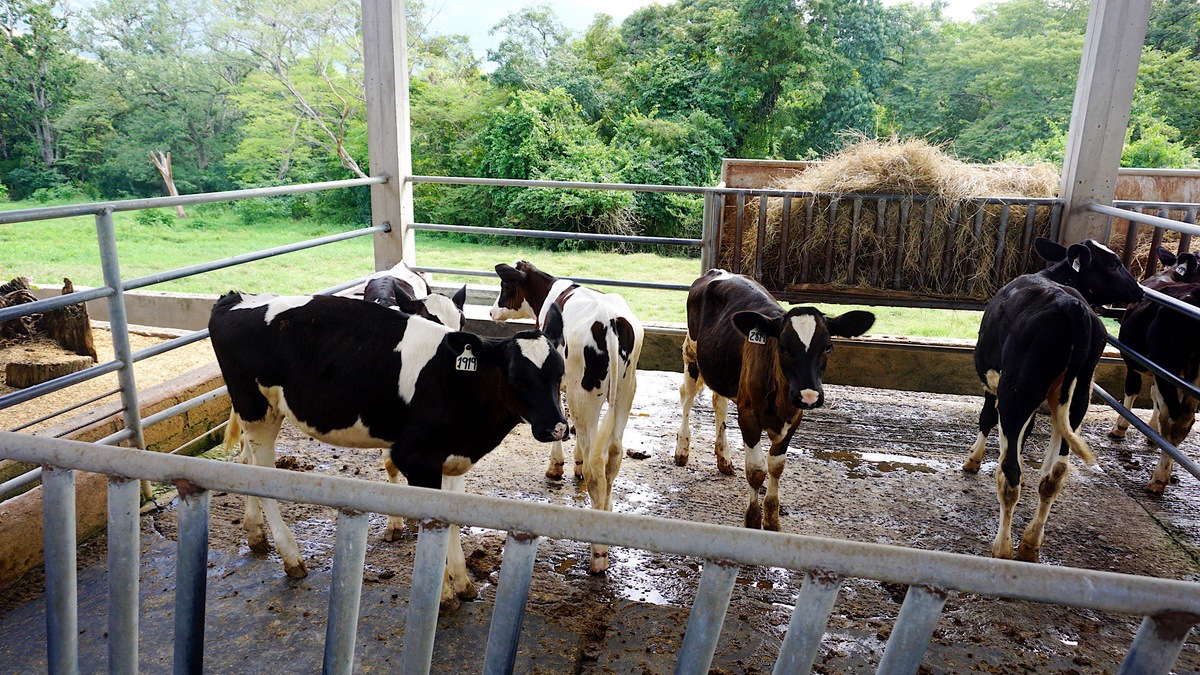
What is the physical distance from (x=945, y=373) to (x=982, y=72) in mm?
18803

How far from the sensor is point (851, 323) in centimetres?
396

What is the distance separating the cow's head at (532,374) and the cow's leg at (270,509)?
1.11m

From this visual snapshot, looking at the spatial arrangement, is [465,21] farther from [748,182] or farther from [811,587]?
[811,587]

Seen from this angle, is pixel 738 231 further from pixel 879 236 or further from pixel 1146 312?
pixel 1146 312

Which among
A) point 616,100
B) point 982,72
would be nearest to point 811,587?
point 616,100

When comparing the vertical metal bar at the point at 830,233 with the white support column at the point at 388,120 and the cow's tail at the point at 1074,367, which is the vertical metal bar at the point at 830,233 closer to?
the cow's tail at the point at 1074,367

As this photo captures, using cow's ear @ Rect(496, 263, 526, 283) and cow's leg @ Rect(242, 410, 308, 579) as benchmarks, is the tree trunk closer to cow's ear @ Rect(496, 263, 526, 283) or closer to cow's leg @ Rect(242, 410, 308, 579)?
cow's ear @ Rect(496, 263, 526, 283)

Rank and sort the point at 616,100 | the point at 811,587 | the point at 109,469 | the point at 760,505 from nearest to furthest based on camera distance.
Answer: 1. the point at 811,587
2. the point at 109,469
3. the point at 760,505
4. the point at 616,100

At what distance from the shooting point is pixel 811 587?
4.07 feet

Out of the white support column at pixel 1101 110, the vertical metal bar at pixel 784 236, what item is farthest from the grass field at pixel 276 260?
the white support column at pixel 1101 110

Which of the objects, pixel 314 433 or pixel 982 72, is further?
pixel 982 72

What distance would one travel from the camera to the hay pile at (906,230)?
5938 millimetres

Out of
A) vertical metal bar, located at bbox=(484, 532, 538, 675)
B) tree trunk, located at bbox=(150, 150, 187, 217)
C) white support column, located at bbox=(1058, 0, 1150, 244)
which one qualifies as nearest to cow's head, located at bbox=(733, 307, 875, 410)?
vertical metal bar, located at bbox=(484, 532, 538, 675)

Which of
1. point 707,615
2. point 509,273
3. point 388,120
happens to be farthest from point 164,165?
point 707,615
